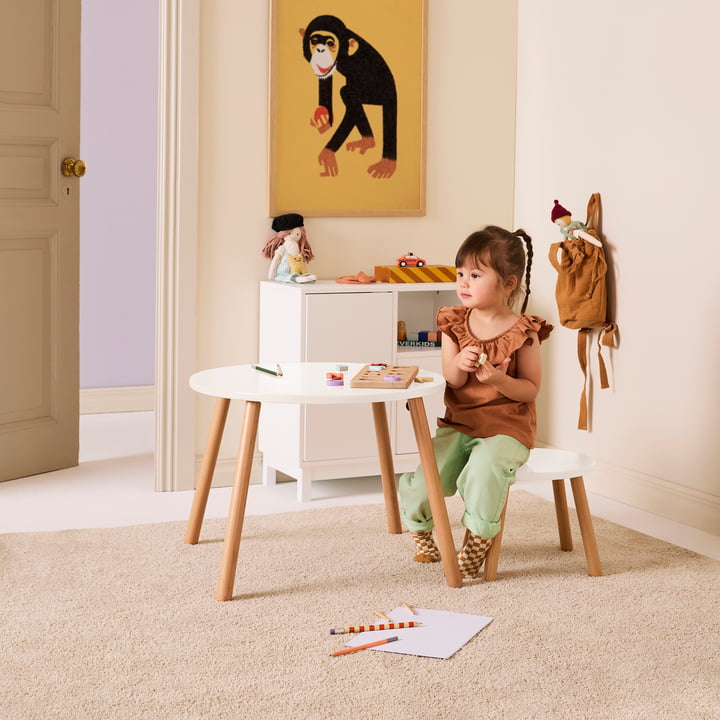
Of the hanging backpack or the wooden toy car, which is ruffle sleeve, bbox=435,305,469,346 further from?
the wooden toy car

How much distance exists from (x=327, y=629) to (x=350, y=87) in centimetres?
208

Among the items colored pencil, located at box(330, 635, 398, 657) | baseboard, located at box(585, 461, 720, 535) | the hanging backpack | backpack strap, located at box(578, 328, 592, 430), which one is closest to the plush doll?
the hanging backpack

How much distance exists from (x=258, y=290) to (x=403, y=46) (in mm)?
998

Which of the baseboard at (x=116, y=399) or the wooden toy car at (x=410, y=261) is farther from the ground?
the wooden toy car at (x=410, y=261)

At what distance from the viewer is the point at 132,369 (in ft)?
16.6

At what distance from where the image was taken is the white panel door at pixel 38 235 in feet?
11.6

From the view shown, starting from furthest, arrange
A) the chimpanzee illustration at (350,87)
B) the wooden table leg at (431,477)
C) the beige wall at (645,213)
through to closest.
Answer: the chimpanzee illustration at (350,87), the beige wall at (645,213), the wooden table leg at (431,477)

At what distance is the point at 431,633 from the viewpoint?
7.38 ft

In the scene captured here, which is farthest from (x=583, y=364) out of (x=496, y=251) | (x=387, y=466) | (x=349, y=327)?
(x=496, y=251)

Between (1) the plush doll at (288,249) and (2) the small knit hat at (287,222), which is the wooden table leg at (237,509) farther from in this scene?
(2) the small knit hat at (287,222)

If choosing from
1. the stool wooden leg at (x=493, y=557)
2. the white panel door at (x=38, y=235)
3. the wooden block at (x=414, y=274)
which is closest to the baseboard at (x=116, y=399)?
the white panel door at (x=38, y=235)

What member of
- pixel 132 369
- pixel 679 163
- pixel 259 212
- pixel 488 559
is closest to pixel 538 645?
pixel 488 559

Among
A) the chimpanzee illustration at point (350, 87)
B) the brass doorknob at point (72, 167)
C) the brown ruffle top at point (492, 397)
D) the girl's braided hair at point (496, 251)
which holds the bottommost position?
the brown ruffle top at point (492, 397)

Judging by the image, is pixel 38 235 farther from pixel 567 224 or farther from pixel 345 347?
pixel 567 224
